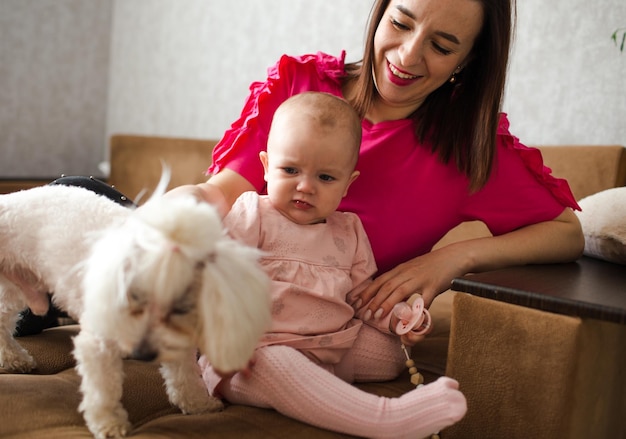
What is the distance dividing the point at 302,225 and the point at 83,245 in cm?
42

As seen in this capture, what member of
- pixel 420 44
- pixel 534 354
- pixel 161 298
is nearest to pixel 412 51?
pixel 420 44

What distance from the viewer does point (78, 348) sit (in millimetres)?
1028

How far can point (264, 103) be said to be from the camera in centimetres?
153

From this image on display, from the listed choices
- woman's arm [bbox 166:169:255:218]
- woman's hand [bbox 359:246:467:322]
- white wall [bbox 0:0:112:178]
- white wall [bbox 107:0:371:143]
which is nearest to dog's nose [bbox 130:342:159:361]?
woman's arm [bbox 166:169:255:218]

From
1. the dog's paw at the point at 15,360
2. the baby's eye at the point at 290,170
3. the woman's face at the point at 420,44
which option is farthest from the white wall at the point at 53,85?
the baby's eye at the point at 290,170

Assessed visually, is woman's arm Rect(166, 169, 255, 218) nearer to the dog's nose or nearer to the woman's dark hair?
→ the woman's dark hair

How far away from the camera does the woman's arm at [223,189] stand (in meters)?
1.33

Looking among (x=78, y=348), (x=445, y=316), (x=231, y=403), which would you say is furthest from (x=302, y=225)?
(x=445, y=316)

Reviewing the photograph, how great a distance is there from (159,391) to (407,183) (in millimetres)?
696

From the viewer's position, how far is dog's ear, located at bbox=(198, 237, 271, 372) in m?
0.90

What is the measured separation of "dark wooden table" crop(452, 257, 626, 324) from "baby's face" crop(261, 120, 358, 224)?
297mm

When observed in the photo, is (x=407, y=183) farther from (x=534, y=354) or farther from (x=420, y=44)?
(x=534, y=354)

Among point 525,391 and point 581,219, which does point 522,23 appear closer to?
point 581,219

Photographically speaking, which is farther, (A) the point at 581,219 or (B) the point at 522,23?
(B) the point at 522,23
